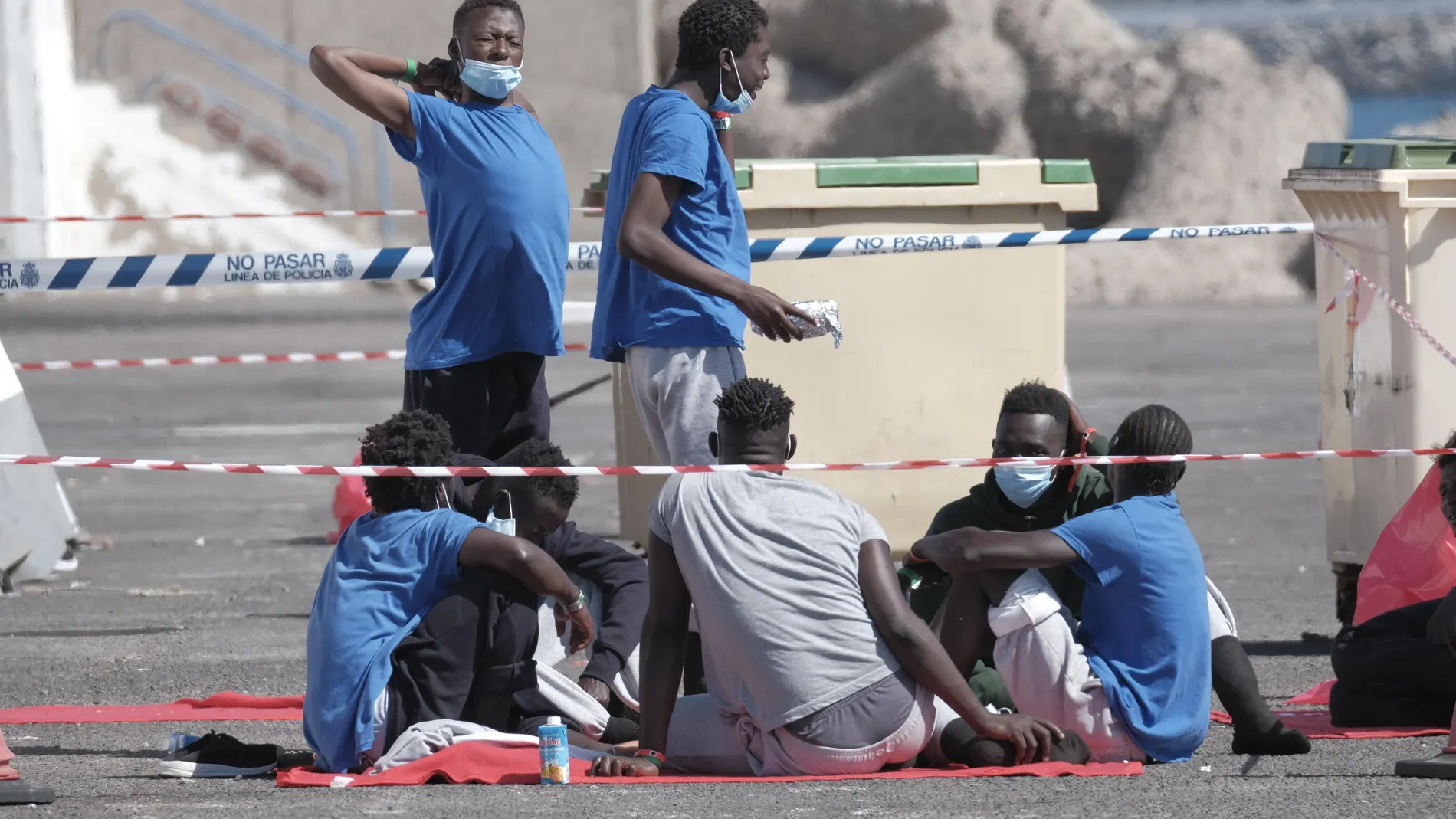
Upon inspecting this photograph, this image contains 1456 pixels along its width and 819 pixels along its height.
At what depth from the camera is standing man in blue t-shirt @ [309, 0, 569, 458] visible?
18.6 feet

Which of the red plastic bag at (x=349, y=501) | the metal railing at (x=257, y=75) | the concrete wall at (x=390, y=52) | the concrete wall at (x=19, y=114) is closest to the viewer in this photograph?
the red plastic bag at (x=349, y=501)

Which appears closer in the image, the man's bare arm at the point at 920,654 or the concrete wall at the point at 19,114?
the man's bare arm at the point at 920,654

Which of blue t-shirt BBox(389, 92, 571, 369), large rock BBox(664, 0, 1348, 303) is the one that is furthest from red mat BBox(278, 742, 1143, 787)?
large rock BBox(664, 0, 1348, 303)

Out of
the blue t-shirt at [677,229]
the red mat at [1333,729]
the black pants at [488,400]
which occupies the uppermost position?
the blue t-shirt at [677,229]

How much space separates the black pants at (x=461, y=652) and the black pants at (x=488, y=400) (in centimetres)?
85

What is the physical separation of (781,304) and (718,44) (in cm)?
72

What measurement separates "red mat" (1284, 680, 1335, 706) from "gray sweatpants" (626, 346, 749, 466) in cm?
179

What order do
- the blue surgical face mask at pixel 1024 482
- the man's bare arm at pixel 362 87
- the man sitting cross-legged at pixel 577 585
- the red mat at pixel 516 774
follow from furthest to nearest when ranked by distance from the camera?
the man's bare arm at pixel 362 87
the blue surgical face mask at pixel 1024 482
the man sitting cross-legged at pixel 577 585
the red mat at pixel 516 774

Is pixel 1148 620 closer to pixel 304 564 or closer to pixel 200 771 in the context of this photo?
pixel 200 771

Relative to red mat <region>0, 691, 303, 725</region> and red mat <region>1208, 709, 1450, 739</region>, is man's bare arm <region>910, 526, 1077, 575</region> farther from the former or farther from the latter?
red mat <region>0, 691, 303, 725</region>

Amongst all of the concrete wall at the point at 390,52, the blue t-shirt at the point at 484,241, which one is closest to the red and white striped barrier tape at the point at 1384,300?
the blue t-shirt at the point at 484,241

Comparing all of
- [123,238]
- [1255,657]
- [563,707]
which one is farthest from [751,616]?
[123,238]

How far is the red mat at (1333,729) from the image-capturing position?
530 centimetres

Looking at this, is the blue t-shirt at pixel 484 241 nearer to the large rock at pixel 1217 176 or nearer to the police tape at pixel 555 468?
the police tape at pixel 555 468
